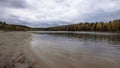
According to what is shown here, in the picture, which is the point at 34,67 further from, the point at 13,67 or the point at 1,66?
the point at 1,66

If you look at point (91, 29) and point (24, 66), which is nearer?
point (24, 66)

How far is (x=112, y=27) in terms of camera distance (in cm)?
11481

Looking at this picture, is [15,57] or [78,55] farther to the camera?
[78,55]

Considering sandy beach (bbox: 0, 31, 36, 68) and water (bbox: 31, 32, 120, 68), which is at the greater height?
sandy beach (bbox: 0, 31, 36, 68)

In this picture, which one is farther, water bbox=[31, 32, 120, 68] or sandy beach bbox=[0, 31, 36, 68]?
water bbox=[31, 32, 120, 68]

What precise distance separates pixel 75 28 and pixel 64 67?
154m

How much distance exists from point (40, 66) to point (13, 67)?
5.48ft

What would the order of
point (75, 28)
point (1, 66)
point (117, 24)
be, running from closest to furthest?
point (1, 66), point (117, 24), point (75, 28)

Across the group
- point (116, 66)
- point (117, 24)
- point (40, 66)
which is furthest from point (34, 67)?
point (117, 24)

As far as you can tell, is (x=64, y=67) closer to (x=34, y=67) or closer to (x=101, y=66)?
(x=34, y=67)

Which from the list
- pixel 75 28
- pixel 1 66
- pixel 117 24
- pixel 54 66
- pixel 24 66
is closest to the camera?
pixel 1 66

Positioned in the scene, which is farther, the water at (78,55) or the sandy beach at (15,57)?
the water at (78,55)

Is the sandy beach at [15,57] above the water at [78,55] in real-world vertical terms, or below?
above

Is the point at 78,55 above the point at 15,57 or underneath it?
underneath
